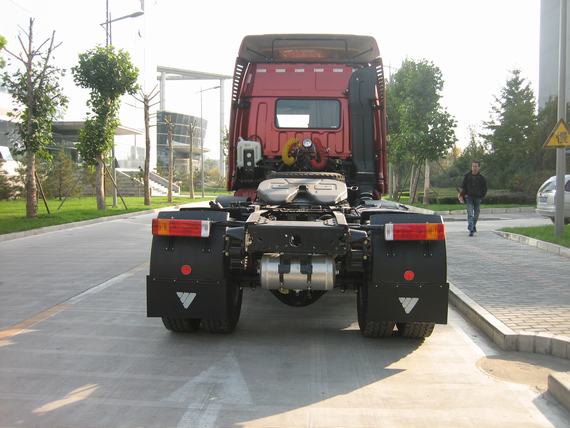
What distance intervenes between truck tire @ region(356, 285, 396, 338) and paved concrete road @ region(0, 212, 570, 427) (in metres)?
0.11

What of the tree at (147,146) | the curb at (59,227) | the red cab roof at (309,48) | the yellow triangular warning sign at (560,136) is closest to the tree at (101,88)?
the curb at (59,227)

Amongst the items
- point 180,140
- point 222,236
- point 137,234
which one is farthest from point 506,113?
point 180,140

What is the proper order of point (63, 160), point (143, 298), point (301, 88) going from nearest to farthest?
point (143, 298)
point (301, 88)
point (63, 160)

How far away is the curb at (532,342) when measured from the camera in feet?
14.1

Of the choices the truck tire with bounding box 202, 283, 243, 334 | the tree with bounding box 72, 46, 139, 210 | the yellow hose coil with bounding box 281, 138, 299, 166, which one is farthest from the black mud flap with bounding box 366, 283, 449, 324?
the tree with bounding box 72, 46, 139, 210

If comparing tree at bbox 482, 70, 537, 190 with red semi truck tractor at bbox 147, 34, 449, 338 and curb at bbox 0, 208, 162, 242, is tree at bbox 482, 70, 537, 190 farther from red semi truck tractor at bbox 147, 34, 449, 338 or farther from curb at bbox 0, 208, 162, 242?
red semi truck tractor at bbox 147, 34, 449, 338

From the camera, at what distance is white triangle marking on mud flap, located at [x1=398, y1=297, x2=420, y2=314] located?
5473 millimetres

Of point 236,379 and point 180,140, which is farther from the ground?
point 180,140

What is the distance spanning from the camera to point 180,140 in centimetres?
9794

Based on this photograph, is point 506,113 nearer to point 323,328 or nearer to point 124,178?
point 124,178

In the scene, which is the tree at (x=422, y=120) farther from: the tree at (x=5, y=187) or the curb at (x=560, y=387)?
the curb at (x=560, y=387)

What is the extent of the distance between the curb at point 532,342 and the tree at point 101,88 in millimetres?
21413

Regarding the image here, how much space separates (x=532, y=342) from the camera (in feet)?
18.2

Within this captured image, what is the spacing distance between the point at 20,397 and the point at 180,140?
314 feet
